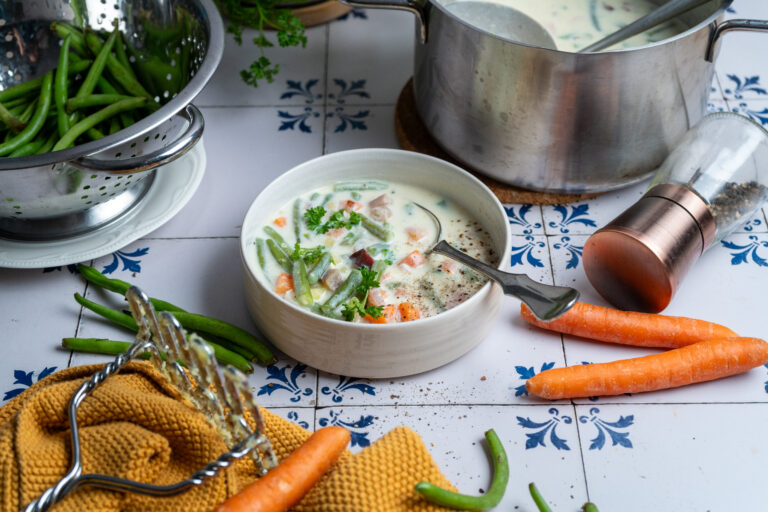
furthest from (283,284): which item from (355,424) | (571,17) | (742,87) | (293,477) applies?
(742,87)

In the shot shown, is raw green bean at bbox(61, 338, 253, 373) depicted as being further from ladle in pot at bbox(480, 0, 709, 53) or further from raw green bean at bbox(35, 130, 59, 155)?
ladle in pot at bbox(480, 0, 709, 53)

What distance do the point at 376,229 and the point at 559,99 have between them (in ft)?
1.17

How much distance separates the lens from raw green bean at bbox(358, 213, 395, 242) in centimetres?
141

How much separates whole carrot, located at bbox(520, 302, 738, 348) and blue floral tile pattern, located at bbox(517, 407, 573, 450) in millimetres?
144

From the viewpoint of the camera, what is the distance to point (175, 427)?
113cm

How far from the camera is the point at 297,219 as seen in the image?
4.74 feet

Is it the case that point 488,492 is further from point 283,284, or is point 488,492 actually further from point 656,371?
point 283,284

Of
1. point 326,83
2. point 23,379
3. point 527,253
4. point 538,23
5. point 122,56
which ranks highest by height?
point 538,23

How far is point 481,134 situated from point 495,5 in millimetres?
283

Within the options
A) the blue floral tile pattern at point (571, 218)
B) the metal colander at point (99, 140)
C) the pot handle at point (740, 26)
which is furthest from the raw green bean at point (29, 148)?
the pot handle at point (740, 26)

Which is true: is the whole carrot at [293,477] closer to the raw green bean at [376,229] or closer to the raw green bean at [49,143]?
the raw green bean at [376,229]

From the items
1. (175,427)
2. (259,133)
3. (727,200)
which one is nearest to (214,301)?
(175,427)

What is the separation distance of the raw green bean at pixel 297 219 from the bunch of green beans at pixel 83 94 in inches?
13.3

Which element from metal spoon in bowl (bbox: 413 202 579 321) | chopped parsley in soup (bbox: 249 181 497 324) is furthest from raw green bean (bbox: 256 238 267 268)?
metal spoon in bowl (bbox: 413 202 579 321)
